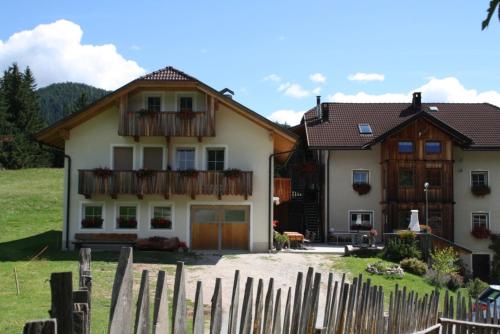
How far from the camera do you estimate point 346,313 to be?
20.3 feet

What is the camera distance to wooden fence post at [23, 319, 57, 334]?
239 cm

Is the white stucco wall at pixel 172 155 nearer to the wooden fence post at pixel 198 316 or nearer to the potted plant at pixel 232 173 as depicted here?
the potted plant at pixel 232 173

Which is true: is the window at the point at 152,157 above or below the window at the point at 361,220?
above

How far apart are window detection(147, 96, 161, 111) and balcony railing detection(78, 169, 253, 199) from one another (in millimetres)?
3328

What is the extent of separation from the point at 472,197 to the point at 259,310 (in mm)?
34380

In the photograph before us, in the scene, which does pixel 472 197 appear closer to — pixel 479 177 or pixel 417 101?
pixel 479 177

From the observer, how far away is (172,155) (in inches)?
1133

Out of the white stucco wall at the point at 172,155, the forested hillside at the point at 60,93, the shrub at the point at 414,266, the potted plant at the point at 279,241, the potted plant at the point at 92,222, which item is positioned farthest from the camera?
the forested hillside at the point at 60,93

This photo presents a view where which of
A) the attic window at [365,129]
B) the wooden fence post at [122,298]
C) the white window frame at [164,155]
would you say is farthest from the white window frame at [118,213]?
the wooden fence post at [122,298]

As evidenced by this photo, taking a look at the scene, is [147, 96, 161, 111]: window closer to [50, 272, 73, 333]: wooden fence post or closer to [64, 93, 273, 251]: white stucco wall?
[64, 93, 273, 251]: white stucco wall

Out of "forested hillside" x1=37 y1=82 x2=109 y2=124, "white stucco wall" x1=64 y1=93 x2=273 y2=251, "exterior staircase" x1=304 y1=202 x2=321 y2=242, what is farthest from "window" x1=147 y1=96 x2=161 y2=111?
"forested hillside" x1=37 y1=82 x2=109 y2=124

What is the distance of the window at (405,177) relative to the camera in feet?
116

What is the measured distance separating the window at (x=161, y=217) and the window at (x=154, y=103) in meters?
4.67

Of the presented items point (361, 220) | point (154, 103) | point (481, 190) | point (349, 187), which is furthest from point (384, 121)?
point (154, 103)
